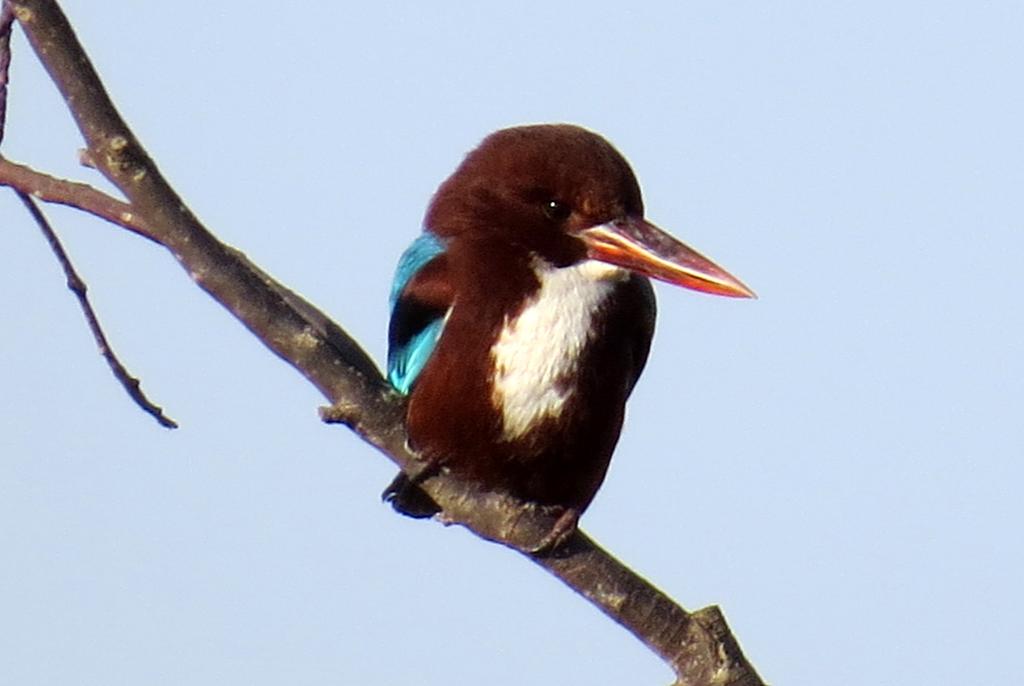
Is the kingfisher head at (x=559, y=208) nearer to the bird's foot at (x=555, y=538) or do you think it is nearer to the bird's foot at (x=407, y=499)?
the bird's foot at (x=407, y=499)

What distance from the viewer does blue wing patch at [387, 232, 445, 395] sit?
492cm

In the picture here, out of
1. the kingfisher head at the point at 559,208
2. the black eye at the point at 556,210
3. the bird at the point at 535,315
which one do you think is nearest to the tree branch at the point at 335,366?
the bird at the point at 535,315

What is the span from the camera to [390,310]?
529 centimetres

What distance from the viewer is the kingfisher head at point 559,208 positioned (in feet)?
16.0

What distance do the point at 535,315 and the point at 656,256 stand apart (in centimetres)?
37

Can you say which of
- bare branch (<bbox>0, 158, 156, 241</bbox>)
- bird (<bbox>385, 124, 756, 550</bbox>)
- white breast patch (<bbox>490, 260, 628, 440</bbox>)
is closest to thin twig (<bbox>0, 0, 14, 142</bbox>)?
bare branch (<bbox>0, 158, 156, 241</bbox>)

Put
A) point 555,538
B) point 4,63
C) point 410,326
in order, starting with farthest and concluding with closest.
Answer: point 410,326, point 555,538, point 4,63

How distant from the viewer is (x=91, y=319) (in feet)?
11.0

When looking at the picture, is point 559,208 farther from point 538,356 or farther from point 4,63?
point 4,63

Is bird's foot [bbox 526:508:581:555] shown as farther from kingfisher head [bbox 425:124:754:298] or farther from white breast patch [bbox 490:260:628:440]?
kingfisher head [bbox 425:124:754:298]

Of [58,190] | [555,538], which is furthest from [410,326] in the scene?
[58,190]

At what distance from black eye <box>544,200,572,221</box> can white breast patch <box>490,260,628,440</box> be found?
29 centimetres

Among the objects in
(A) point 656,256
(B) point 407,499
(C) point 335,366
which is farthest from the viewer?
(B) point 407,499

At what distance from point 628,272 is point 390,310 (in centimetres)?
77
